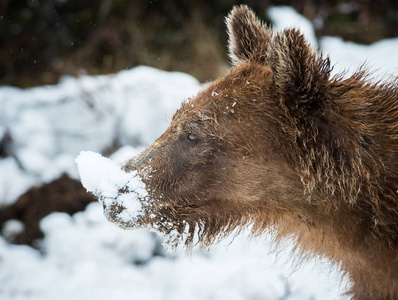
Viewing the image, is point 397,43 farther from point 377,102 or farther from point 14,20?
point 14,20

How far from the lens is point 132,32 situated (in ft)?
21.9

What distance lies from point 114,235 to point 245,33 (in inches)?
118

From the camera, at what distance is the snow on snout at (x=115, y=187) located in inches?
98.3

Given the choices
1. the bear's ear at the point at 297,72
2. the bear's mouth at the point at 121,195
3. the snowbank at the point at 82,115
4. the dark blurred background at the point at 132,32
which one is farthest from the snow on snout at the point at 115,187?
the dark blurred background at the point at 132,32

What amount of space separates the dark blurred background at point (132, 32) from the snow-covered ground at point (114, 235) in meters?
0.31

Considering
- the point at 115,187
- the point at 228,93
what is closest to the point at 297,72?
the point at 228,93

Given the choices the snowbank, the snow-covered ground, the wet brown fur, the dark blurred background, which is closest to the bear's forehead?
the wet brown fur

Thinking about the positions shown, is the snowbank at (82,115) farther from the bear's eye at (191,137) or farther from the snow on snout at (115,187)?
the bear's eye at (191,137)

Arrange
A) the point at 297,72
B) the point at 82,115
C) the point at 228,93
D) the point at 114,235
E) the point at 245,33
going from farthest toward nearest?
1. the point at 82,115
2. the point at 114,235
3. the point at 245,33
4. the point at 228,93
5. the point at 297,72

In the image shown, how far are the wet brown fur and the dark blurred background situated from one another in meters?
3.60

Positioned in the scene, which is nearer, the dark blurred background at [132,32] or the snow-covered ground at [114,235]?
the snow-covered ground at [114,235]

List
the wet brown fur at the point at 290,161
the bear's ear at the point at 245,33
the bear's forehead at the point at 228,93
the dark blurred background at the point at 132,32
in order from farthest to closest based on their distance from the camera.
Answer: the dark blurred background at the point at 132,32 < the bear's ear at the point at 245,33 < the bear's forehead at the point at 228,93 < the wet brown fur at the point at 290,161

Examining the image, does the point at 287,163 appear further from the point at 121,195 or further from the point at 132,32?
the point at 132,32

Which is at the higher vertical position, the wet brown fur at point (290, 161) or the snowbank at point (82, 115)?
the wet brown fur at point (290, 161)
